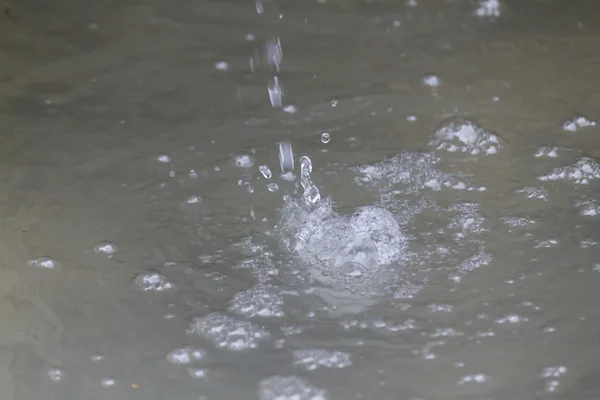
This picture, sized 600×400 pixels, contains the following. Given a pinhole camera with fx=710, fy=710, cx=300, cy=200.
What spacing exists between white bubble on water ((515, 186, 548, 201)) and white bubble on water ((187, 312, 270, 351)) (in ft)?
1.63

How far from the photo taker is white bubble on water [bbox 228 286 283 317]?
0.90 metres

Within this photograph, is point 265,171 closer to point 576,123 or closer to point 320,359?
point 320,359

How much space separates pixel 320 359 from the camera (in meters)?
0.84

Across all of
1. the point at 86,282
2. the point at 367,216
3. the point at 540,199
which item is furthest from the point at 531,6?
the point at 86,282

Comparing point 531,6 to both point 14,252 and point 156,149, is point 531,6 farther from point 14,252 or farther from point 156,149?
point 14,252

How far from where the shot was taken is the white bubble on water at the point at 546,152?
1206mm

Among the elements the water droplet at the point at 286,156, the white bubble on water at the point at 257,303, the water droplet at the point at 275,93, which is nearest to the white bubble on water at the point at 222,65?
the water droplet at the point at 275,93

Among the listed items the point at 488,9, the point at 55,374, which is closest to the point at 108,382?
the point at 55,374

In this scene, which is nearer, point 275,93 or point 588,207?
point 588,207

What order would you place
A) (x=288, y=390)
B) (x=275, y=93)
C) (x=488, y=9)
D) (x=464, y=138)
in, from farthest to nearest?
(x=488, y=9), (x=275, y=93), (x=464, y=138), (x=288, y=390)

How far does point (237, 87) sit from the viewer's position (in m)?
1.38

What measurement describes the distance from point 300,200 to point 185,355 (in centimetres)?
35

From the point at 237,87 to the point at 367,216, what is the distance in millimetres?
462

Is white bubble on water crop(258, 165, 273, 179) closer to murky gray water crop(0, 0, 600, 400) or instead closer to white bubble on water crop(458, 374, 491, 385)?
murky gray water crop(0, 0, 600, 400)
